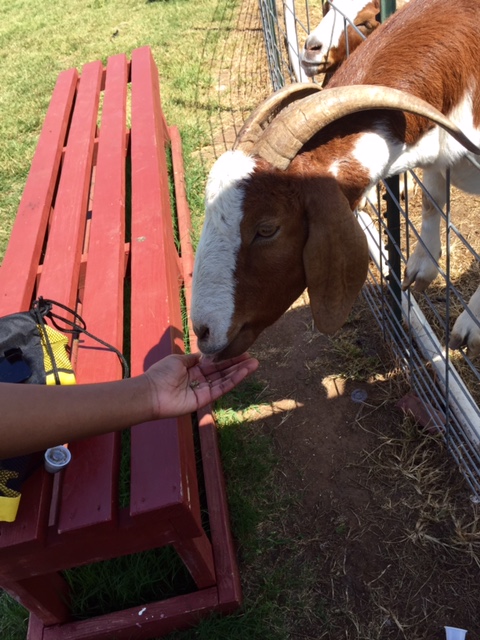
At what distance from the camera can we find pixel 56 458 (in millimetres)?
1952

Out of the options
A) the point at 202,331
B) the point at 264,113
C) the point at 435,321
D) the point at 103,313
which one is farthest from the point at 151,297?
the point at 435,321

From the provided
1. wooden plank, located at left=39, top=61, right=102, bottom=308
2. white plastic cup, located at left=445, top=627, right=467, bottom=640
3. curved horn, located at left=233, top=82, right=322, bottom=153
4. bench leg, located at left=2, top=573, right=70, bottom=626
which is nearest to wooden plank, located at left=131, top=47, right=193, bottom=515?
wooden plank, located at left=39, top=61, right=102, bottom=308

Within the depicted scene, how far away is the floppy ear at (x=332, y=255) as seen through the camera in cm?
170

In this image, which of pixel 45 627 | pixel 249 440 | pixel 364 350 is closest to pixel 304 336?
pixel 364 350

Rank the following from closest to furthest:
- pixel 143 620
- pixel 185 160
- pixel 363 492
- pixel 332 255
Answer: pixel 332 255 → pixel 143 620 → pixel 363 492 → pixel 185 160

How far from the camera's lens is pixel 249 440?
2812 mm

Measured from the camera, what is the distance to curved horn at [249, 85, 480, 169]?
1.59m

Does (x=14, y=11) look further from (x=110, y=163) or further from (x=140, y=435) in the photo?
(x=140, y=435)

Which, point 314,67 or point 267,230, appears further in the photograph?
point 314,67

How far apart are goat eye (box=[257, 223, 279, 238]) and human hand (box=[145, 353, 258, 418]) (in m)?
0.51

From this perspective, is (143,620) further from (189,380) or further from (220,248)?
(220,248)

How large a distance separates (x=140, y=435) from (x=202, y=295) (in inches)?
23.3

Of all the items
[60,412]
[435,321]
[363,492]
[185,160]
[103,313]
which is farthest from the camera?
[185,160]

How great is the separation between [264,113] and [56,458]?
129 cm
